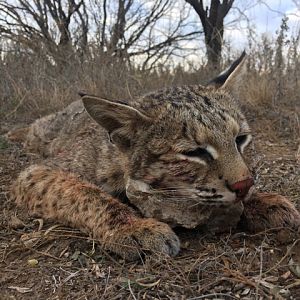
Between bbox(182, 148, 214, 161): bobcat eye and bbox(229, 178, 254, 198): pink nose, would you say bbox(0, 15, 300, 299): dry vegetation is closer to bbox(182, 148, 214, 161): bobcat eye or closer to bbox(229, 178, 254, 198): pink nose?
bbox(229, 178, 254, 198): pink nose

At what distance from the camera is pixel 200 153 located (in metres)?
2.68

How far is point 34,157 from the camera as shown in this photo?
523 cm

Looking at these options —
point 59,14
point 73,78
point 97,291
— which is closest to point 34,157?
point 97,291

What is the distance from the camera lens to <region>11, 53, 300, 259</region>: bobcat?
102 inches

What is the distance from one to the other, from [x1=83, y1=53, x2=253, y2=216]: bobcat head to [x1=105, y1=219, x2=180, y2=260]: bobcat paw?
26 centimetres

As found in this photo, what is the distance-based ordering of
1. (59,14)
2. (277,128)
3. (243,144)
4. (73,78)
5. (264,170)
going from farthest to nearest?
(59,14) < (73,78) < (277,128) < (264,170) < (243,144)

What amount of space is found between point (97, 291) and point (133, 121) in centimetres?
108

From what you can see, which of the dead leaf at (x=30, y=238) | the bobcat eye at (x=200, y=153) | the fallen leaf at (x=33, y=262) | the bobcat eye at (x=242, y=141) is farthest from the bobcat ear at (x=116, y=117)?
the fallen leaf at (x=33, y=262)

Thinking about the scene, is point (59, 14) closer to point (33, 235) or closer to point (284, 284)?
point (33, 235)

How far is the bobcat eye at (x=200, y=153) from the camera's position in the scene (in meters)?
2.64

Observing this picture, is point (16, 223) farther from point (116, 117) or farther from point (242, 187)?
point (242, 187)

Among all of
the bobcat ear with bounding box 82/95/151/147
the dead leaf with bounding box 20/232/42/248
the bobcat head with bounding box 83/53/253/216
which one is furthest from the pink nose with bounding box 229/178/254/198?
the dead leaf with bounding box 20/232/42/248

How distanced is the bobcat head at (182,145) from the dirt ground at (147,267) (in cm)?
32

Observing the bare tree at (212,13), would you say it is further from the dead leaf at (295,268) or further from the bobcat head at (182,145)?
the dead leaf at (295,268)
